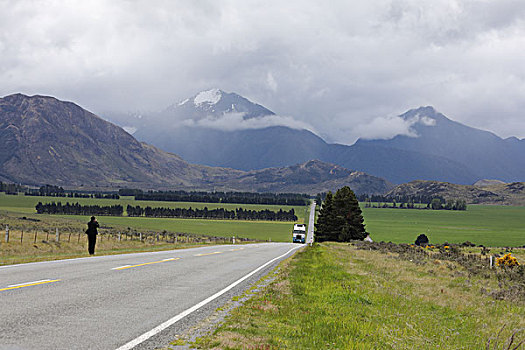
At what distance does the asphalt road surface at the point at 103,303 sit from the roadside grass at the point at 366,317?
1138 mm

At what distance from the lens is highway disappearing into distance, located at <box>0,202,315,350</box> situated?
7.88m

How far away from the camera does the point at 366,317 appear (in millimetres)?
10859

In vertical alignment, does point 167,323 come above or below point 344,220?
above

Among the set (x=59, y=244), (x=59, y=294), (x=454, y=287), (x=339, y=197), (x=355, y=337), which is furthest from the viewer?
(x=339, y=197)

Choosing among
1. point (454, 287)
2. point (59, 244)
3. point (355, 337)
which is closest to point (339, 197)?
point (59, 244)

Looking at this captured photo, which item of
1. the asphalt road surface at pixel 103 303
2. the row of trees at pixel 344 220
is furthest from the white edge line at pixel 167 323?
the row of trees at pixel 344 220

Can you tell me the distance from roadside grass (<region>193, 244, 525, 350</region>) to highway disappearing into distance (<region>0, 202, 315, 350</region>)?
3.41 ft

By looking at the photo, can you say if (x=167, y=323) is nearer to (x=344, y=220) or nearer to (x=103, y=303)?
(x=103, y=303)

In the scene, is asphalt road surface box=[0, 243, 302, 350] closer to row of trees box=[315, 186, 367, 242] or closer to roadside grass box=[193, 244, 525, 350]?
roadside grass box=[193, 244, 525, 350]

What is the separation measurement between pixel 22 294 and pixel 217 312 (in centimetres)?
465

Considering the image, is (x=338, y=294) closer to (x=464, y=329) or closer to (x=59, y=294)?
(x=464, y=329)

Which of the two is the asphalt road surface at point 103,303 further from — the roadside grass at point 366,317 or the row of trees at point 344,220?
the row of trees at point 344,220

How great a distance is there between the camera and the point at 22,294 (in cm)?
1118

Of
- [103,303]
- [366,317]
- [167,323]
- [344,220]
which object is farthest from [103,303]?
[344,220]
